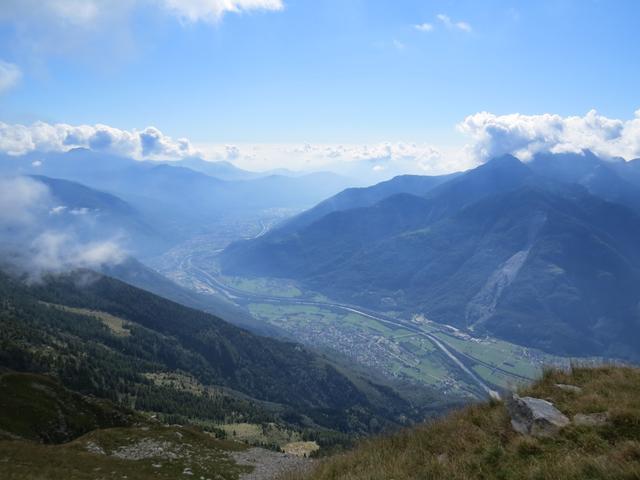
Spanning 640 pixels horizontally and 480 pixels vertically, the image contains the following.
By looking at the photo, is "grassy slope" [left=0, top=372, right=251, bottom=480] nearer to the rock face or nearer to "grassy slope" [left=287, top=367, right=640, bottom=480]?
"grassy slope" [left=287, top=367, right=640, bottom=480]

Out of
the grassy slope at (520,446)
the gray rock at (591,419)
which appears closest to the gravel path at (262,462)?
the grassy slope at (520,446)

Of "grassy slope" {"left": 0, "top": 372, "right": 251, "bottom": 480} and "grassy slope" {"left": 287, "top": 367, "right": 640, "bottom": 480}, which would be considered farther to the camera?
"grassy slope" {"left": 0, "top": 372, "right": 251, "bottom": 480}

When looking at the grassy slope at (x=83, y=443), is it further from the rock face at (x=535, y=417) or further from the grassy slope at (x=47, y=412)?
the rock face at (x=535, y=417)

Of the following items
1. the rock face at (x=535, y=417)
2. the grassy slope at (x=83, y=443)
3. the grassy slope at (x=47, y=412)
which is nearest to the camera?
the rock face at (x=535, y=417)

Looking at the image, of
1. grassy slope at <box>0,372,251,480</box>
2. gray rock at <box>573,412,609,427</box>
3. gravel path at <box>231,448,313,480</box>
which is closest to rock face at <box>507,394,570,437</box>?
gray rock at <box>573,412,609,427</box>

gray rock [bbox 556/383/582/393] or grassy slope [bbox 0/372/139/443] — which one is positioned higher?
gray rock [bbox 556/383/582/393]

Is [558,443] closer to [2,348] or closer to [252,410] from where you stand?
[2,348]

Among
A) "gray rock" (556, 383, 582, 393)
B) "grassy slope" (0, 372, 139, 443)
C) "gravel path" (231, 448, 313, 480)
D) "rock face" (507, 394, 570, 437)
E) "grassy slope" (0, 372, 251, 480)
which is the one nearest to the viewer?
"rock face" (507, 394, 570, 437)
